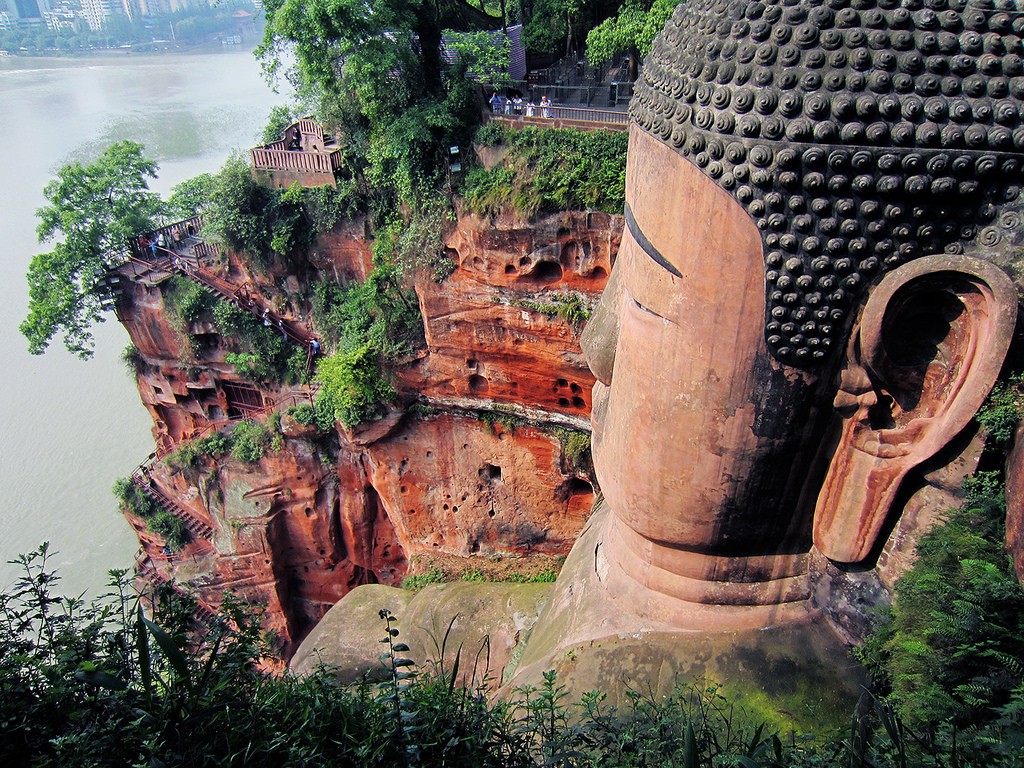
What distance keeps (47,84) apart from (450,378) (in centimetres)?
5149

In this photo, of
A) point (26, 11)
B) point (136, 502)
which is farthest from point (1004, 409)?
point (26, 11)

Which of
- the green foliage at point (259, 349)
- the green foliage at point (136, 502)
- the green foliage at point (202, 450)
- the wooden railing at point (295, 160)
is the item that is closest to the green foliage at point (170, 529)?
the green foliage at point (136, 502)

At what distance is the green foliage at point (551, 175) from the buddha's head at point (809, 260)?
21.4ft

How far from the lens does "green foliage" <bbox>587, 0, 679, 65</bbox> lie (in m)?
A: 11.6

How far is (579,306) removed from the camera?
38.4 feet

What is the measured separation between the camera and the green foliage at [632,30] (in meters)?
11.6

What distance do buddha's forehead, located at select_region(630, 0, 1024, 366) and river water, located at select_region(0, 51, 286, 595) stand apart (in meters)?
10.1

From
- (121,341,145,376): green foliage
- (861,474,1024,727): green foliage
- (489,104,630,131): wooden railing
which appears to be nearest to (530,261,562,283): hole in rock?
(489,104,630,131): wooden railing

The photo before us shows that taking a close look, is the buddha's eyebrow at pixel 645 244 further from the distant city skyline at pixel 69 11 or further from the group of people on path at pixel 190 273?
the distant city skyline at pixel 69 11

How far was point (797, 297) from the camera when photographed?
3.93 m

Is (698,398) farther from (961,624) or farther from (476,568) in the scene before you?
(476,568)

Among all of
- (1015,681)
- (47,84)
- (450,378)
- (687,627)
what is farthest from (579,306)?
(47,84)

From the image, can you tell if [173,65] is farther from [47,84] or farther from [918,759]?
[918,759]

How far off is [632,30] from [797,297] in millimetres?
9511
